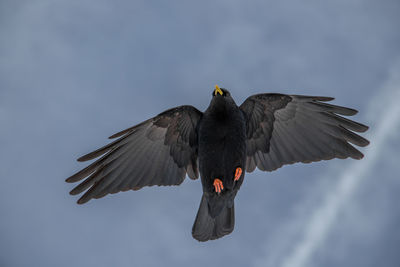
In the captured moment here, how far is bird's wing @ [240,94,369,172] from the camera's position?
8953 mm

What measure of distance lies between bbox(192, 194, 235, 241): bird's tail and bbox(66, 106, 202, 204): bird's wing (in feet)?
2.99

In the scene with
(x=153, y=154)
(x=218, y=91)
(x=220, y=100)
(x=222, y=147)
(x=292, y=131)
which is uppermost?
(x=218, y=91)

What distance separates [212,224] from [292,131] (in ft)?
9.22

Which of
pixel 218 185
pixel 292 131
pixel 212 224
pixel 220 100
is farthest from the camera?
pixel 292 131

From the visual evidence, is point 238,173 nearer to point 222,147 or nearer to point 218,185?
point 218,185

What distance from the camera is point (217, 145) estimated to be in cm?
827

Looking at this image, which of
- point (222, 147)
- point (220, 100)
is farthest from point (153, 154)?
point (220, 100)

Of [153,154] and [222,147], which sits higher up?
[153,154]

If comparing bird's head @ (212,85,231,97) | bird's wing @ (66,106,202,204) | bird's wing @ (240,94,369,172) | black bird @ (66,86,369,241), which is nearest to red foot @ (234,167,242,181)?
black bird @ (66,86,369,241)

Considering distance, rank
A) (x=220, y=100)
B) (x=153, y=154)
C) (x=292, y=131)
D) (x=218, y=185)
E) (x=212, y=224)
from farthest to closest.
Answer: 1. (x=292, y=131)
2. (x=153, y=154)
3. (x=212, y=224)
4. (x=220, y=100)
5. (x=218, y=185)

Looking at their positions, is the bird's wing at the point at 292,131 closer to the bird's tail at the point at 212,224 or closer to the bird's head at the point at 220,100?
the bird's head at the point at 220,100

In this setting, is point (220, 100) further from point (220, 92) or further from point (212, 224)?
point (212, 224)

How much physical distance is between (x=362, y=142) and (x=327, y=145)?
28.6 inches

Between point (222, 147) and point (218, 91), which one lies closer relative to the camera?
point (222, 147)
